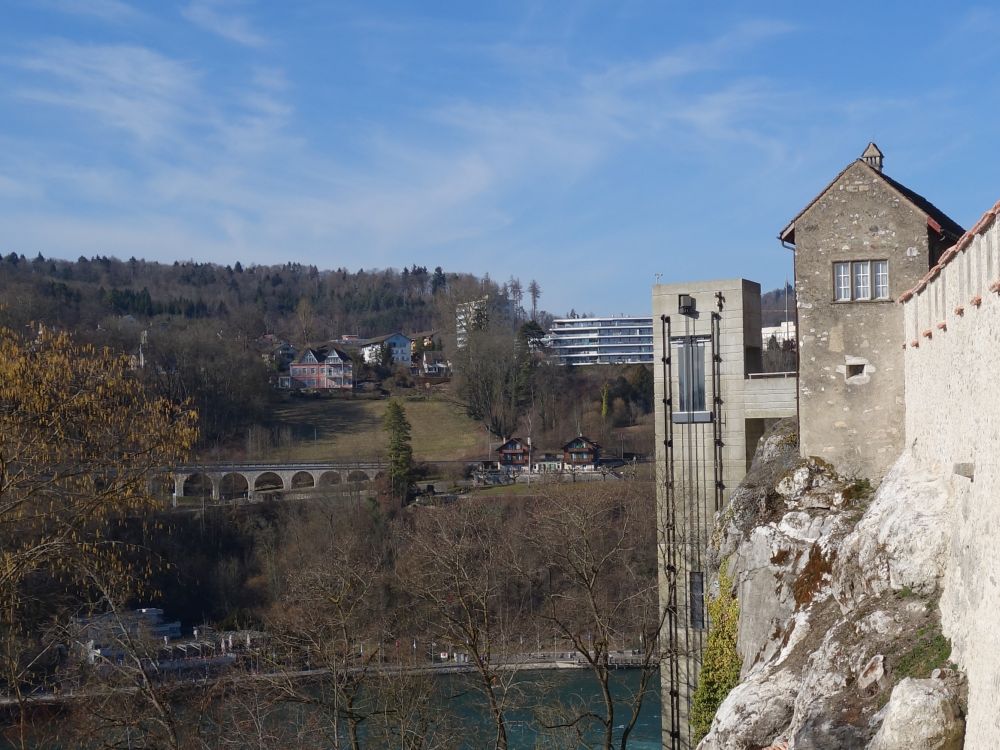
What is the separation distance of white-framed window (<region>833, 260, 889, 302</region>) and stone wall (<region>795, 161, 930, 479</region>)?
2.8 inches

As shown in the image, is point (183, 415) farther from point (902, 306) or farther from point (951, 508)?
point (902, 306)

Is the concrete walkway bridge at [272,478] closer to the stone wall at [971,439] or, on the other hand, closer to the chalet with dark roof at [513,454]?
the chalet with dark roof at [513,454]

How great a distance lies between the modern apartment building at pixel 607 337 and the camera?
120 metres

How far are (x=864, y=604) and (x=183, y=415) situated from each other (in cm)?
675

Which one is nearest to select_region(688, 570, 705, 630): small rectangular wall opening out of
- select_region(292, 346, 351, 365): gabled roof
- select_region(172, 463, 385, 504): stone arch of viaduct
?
select_region(172, 463, 385, 504): stone arch of viaduct

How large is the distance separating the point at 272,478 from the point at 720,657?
48998 mm

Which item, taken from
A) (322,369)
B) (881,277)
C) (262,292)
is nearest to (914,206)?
(881,277)

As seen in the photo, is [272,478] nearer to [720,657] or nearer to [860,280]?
[720,657]

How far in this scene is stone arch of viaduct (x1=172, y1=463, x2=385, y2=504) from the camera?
190ft

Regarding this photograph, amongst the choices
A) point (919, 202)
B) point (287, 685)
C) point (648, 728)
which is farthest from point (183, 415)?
point (648, 728)

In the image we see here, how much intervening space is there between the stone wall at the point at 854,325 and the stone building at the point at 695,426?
9.33 ft

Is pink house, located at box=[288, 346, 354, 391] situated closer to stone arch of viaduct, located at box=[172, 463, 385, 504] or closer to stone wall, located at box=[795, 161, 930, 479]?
stone arch of viaduct, located at box=[172, 463, 385, 504]

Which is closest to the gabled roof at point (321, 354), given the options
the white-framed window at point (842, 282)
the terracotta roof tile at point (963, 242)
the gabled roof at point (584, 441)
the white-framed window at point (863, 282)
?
the gabled roof at point (584, 441)

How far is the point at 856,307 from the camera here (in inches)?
532
